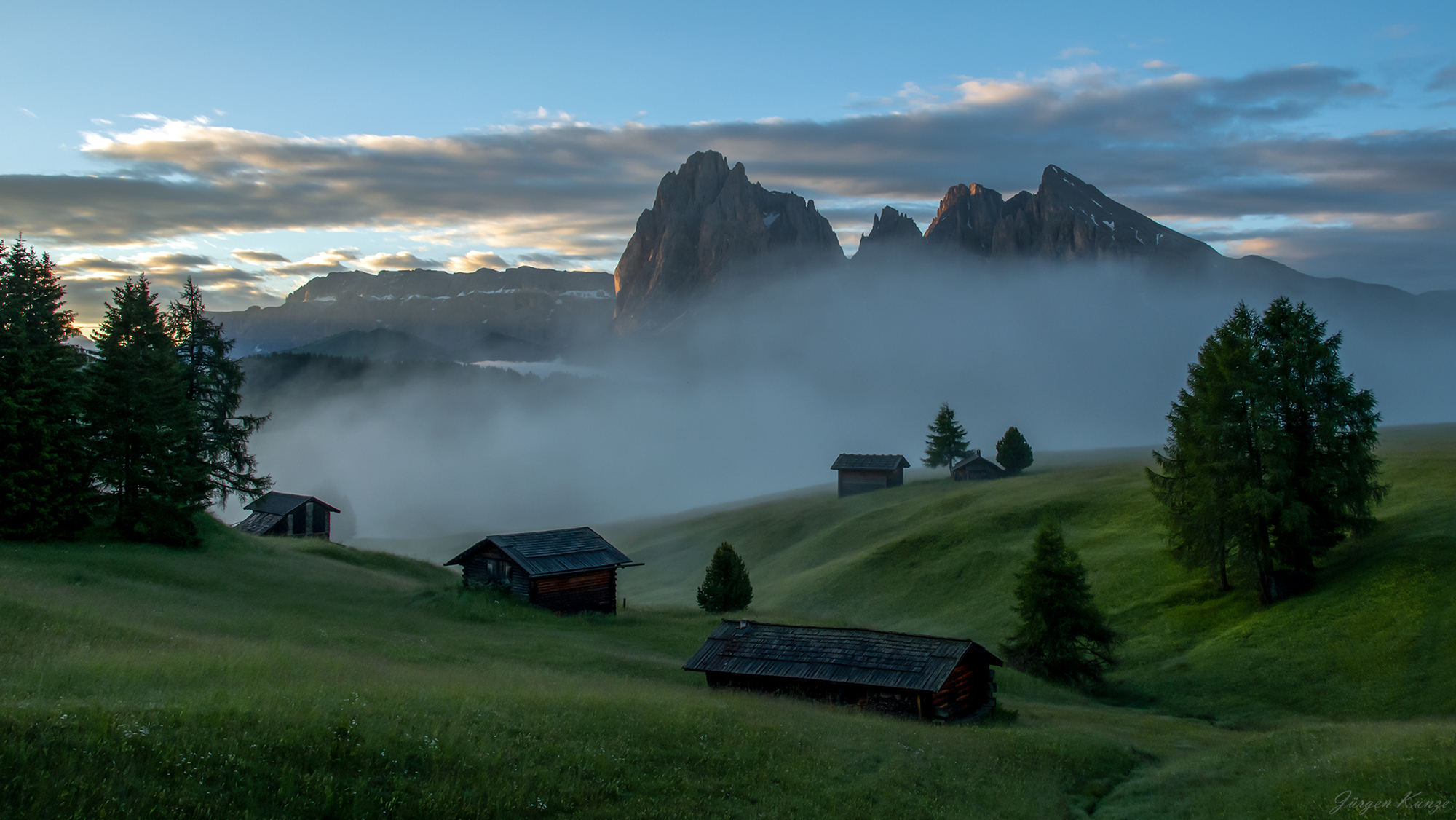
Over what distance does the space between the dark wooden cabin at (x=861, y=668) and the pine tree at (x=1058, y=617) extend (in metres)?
8.00

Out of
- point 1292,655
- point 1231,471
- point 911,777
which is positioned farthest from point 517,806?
point 1231,471

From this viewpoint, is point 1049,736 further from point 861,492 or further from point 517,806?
point 861,492

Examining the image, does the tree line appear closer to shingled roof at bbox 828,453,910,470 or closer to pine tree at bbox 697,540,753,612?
pine tree at bbox 697,540,753,612

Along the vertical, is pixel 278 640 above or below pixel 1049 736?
above

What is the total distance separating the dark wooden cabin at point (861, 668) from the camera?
89.8 ft

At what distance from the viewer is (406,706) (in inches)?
624

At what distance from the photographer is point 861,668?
92.7 feet

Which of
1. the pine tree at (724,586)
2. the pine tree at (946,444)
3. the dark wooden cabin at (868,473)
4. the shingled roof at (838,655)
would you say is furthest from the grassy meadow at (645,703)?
the pine tree at (946,444)

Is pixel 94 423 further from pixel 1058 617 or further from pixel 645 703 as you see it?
pixel 1058 617

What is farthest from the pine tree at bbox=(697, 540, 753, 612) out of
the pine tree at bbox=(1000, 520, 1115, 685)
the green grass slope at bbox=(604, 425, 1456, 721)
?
the pine tree at bbox=(1000, 520, 1115, 685)

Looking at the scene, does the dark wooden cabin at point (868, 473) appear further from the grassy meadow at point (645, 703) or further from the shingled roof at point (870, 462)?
the grassy meadow at point (645, 703)

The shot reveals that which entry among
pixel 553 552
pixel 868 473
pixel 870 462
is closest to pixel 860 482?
pixel 868 473

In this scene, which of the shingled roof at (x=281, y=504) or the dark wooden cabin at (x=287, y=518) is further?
the shingled roof at (x=281, y=504)

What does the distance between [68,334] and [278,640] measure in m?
28.0
